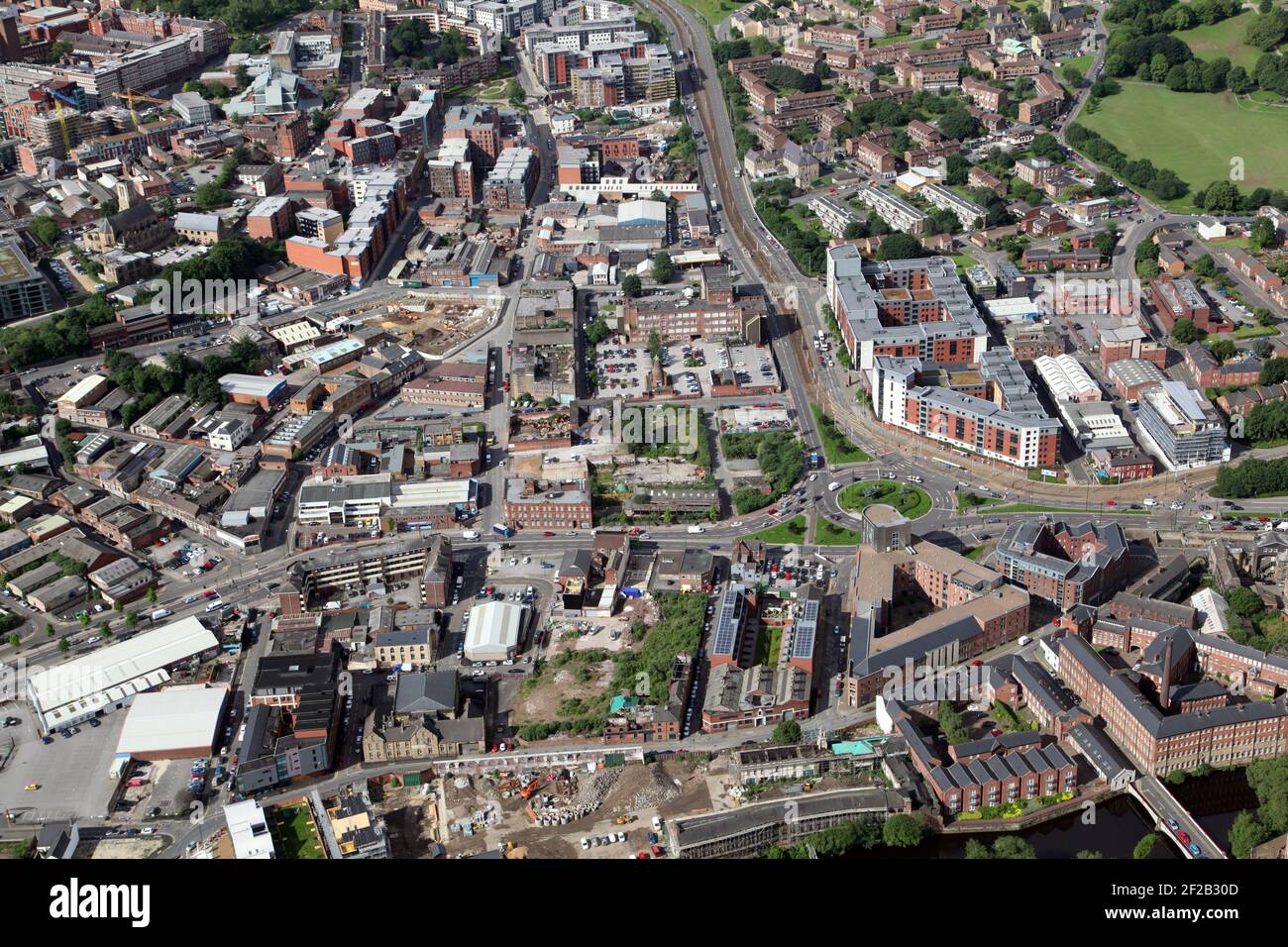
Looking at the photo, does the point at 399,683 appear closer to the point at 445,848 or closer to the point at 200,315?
the point at 445,848

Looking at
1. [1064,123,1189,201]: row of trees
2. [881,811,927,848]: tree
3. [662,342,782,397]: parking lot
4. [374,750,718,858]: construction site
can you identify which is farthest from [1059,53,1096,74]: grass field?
[881,811,927,848]: tree

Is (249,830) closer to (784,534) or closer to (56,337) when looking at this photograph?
(784,534)

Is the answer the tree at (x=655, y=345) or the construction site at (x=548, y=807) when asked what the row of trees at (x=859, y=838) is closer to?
the construction site at (x=548, y=807)

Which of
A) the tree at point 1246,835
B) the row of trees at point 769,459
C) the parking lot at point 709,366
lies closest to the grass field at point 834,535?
the row of trees at point 769,459

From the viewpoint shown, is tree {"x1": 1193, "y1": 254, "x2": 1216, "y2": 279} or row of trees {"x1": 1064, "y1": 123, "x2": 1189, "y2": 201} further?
row of trees {"x1": 1064, "y1": 123, "x2": 1189, "y2": 201}

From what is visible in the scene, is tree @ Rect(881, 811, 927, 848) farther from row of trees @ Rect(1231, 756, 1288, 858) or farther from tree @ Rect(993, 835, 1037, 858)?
row of trees @ Rect(1231, 756, 1288, 858)
